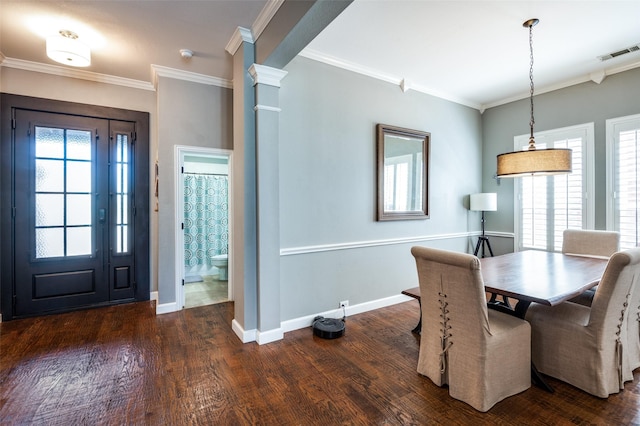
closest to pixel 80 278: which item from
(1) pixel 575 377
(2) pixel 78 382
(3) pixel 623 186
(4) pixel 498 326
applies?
(2) pixel 78 382

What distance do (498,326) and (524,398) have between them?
51cm

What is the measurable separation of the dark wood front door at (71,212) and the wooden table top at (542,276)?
4.03 m

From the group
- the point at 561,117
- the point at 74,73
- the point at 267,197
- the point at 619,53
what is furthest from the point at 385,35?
the point at 74,73

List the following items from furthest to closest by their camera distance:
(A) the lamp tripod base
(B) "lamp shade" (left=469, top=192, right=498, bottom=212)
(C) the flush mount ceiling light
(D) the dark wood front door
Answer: (A) the lamp tripod base → (B) "lamp shade" (left=469, top=192, right=498, bottom=212) → (D) the dark wood front door → (C) the flush mount ceiling light

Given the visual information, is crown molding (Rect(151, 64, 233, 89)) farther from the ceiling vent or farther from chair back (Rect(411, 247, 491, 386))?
the ceiling vent

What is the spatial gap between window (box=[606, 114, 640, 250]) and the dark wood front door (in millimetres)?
5924

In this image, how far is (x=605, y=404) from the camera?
6.22 feet

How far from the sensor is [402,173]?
Answer: 3914 millimetres

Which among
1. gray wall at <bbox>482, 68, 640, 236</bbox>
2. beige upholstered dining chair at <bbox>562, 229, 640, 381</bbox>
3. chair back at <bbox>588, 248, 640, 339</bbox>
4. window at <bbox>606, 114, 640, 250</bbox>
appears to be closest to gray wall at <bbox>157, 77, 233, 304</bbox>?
chair back at <bbox>588, 248, 640, 339</bbox>

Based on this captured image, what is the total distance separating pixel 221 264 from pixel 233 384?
3.08m

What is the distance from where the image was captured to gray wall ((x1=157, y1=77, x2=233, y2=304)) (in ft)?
11.4

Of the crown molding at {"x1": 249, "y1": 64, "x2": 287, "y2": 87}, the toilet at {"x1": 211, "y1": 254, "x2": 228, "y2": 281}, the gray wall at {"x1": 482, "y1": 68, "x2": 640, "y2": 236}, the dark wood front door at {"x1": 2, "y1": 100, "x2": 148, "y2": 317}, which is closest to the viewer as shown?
the crown molding at {"x1": 249, "y1": 64, "x2": 287, "y2": 87}

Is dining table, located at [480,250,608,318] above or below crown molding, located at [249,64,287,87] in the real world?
below

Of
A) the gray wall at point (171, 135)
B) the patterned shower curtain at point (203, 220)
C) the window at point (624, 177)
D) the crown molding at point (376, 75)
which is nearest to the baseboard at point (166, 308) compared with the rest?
the gray wall at point (171, 135)
